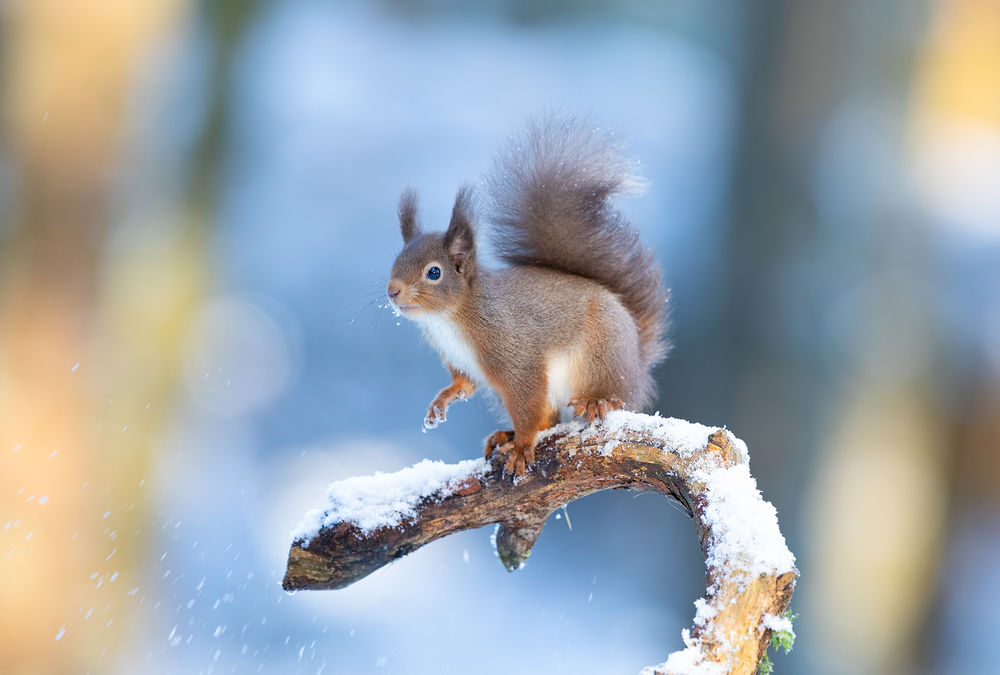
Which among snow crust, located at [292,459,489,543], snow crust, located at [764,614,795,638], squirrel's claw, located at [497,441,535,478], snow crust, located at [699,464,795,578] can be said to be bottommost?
snow crust, located at [764,614,795,638]

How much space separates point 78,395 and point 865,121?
222cm

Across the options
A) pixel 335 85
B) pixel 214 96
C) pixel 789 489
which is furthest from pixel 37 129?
pixel 789 489

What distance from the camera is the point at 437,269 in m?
1.21

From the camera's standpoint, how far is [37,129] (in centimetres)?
241

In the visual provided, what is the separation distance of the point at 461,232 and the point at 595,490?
1.28ft

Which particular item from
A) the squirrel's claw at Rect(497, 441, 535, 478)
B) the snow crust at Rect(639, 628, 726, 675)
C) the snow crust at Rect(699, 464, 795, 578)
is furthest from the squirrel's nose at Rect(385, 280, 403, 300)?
the snow crust at Rect(639, 628, 726, 675)

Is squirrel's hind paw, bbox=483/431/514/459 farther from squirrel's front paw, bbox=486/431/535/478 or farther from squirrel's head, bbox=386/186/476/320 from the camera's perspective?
squirrel's head, bbox=386/186/476/320

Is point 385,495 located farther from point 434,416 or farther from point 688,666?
point 688,666

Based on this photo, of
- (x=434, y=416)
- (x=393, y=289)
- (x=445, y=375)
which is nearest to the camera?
(x=393, y=289)

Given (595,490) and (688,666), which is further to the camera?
(595,490)

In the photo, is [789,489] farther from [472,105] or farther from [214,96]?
[214,96]

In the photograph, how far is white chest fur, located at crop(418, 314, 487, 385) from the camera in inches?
49.1

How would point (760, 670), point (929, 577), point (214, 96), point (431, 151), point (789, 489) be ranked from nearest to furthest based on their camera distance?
1. point (760, 670)
2. point (789, 489)
3. point (929, 577)
4. point (214, 96)
5. point (431, 151)

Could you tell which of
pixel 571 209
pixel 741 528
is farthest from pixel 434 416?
pixel 741 528
